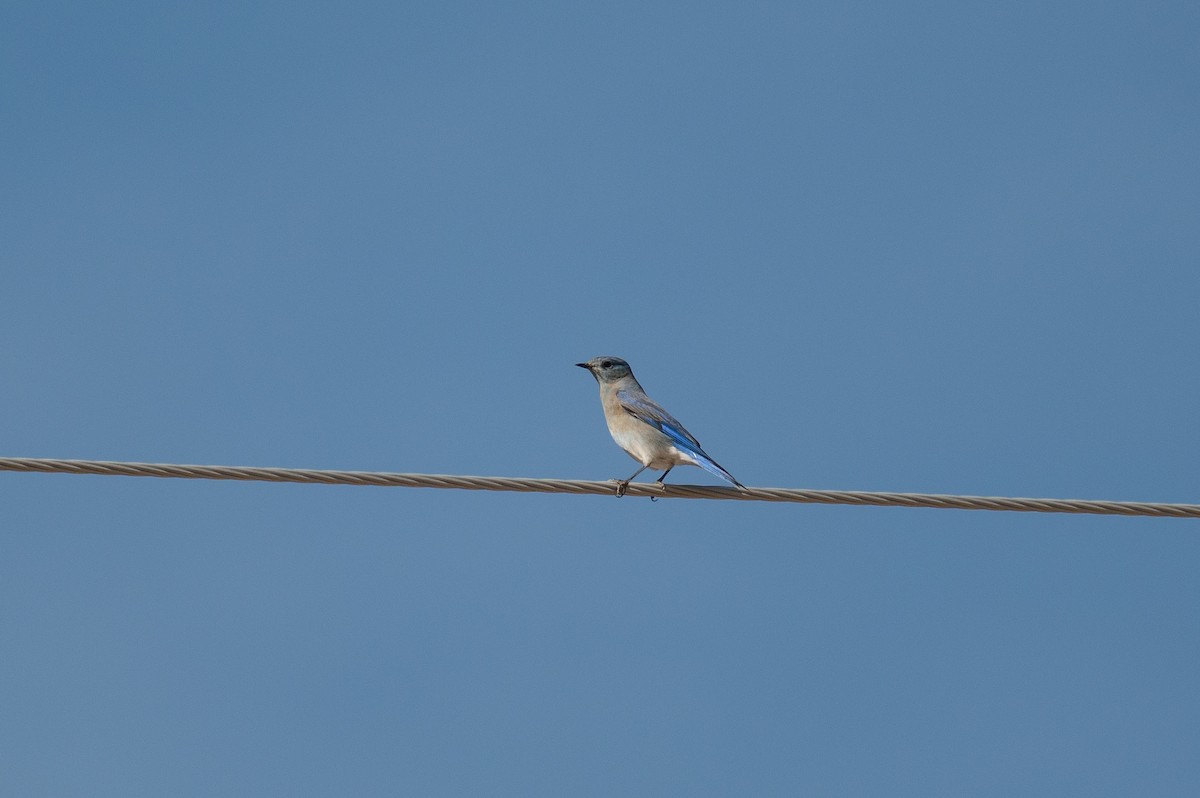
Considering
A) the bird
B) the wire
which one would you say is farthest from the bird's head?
the wire

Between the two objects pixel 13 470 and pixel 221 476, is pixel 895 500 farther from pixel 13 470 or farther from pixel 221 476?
pixel 13 470

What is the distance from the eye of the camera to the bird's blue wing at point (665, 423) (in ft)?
36.1

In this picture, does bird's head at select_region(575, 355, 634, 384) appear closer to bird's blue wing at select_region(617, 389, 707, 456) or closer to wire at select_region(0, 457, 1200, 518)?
bird's blue wing at select_region(617, 389, 707, 456)

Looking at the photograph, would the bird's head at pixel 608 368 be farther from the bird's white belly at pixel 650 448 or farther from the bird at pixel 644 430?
the bird's white belly at pixel 650 448

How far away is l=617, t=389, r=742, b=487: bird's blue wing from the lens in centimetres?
1101

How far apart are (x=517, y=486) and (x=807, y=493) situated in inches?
63.0

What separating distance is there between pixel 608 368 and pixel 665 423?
1.80 meters

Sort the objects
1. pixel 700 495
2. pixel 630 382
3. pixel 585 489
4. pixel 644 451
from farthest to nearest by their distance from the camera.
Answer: pixel 630 382, pixel 644 451, pixel 700 495, pixel 585 489

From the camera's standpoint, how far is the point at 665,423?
1202 cm

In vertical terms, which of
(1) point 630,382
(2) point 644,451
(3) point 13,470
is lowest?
(3) point 13,470

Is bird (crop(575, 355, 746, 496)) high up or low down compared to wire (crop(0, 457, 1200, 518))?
up

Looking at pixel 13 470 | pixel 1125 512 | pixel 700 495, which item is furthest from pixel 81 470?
pixel 1125 512

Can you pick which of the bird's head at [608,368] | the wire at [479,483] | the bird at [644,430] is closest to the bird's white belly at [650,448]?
the bird at [644,430]

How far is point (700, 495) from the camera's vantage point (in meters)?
9.59
